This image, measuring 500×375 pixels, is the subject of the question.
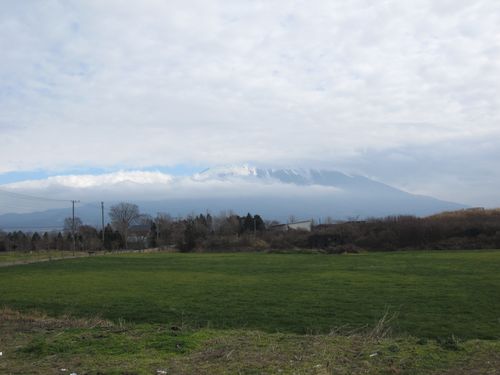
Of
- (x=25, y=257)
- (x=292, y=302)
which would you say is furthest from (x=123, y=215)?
(x=292, y=302)

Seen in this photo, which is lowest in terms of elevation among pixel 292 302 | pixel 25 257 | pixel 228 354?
pixel 292 302

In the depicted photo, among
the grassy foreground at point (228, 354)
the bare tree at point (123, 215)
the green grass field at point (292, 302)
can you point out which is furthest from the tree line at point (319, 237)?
the grassy foreground at point (228, 354)

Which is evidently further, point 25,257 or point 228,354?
point 25,257

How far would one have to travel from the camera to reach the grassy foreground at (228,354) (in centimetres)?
698

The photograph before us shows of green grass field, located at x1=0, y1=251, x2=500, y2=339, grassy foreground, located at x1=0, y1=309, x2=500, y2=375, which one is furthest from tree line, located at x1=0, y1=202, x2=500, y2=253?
grassy foreground, located at x1=0, y1=309, x2=500, y2=375

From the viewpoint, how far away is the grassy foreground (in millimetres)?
6984

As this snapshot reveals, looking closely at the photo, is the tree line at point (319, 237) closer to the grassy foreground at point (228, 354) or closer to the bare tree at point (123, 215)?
the bare tree at point (123, 215)

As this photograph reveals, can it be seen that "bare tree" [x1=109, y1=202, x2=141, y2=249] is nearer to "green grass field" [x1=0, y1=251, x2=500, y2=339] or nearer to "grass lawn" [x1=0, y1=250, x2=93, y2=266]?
"grass lawn" [x1=0, y1=250, x2=93, y2=266]

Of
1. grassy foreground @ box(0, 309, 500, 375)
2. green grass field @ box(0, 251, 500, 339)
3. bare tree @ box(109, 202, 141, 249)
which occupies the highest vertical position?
bare tree @ box(109, 202, 141, 249)

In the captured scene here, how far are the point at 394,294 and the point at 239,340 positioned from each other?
1556cm

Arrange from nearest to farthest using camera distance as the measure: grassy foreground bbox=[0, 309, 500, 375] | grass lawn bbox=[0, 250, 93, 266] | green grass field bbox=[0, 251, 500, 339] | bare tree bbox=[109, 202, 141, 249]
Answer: grassy foreground bbox=[0, 309, 500, 375] < green grass field bbox=[0, 251, 500, 339] < grass lawn bbox=[0, 250, 93, 266] < bare tree bbox=[109, 202, 141, 249]

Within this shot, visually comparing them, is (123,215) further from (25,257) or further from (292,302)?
(292,302)

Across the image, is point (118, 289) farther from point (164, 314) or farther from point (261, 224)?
point (261, 224)

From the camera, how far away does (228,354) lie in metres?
7.73
